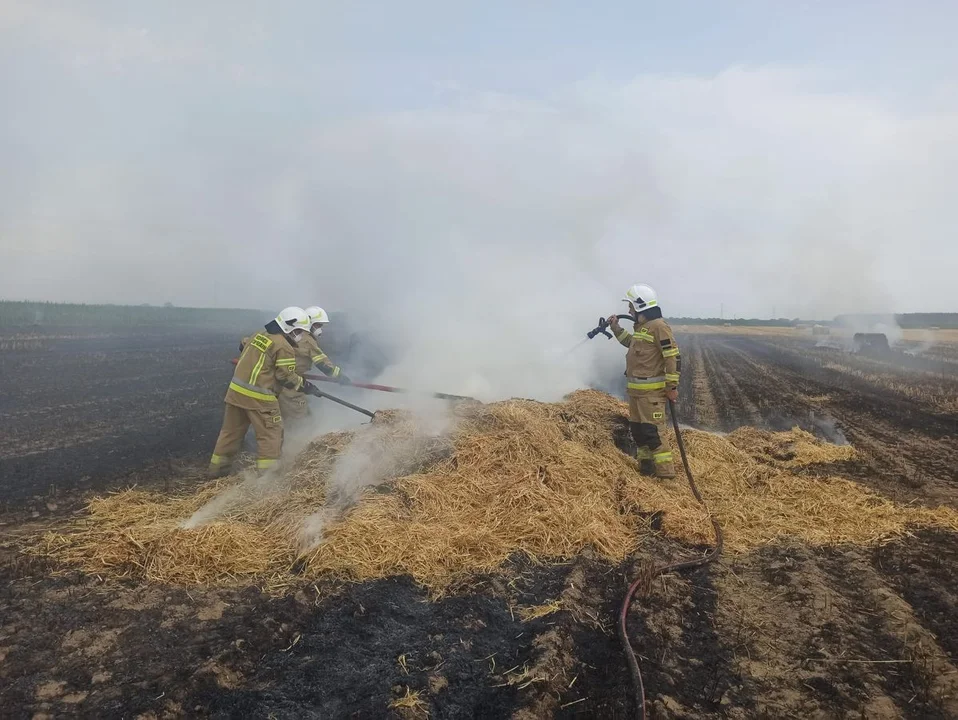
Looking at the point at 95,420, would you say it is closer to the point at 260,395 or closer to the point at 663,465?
the point at 260,395

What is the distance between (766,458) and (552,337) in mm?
6784

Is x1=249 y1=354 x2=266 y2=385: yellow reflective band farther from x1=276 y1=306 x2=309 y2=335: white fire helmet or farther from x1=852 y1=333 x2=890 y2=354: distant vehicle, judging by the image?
x1=852 y1=333 x2=890 y2=354: distant vehicle

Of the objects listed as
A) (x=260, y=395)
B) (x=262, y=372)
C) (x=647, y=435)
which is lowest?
(x=647, y=435)

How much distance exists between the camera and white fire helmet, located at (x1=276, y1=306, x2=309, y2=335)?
7.45m

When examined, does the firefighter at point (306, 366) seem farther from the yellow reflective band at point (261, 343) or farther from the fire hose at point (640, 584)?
the fire hose at point (640, 584)

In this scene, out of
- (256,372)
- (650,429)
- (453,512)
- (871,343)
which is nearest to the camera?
(453,512)

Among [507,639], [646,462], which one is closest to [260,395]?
[507,639]

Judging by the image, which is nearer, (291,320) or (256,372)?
(256,372)

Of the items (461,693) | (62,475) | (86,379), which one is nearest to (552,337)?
(62,475)

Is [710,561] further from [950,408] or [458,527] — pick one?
[950,408]

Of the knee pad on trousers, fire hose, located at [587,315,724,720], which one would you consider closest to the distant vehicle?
the knee pad on trousers

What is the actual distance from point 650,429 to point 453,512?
3057 millimetres

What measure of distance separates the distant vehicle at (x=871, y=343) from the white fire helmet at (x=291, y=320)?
36.2m

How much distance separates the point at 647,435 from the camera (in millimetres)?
7469
